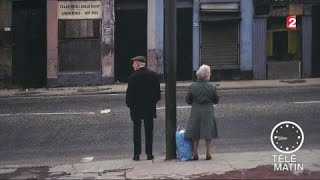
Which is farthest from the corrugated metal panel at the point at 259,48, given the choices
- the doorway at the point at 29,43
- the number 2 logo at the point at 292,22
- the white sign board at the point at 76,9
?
the doorway at the point at 29,43

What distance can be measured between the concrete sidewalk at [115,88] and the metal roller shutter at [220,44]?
124cm

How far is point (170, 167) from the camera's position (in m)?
8.70

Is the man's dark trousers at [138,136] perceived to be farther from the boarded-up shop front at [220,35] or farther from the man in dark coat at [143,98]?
the boarded-up shop front at [220,35]

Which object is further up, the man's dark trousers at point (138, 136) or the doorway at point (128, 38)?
the doorway at point (128, 38)

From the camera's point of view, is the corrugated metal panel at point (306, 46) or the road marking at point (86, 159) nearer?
the road marking at point (86, 159)

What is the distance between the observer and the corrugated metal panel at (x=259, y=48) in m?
23.0

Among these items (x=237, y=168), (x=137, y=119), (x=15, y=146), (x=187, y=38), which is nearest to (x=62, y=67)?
(x=187, y=38)

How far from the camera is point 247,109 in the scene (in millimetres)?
14891

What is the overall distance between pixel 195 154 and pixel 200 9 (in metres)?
14.3

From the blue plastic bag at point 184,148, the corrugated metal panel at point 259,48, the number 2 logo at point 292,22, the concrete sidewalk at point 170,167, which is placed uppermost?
the number 2 logo at point 292,22

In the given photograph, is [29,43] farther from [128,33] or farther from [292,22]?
[292,22]

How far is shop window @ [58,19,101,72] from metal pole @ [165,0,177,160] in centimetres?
1380

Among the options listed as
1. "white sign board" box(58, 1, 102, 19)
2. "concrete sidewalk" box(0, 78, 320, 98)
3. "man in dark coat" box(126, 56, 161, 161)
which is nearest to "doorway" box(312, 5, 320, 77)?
"concrete sidewalk" box(0, 78, 320, 98)

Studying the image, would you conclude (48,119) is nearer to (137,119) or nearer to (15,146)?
(15,146)
